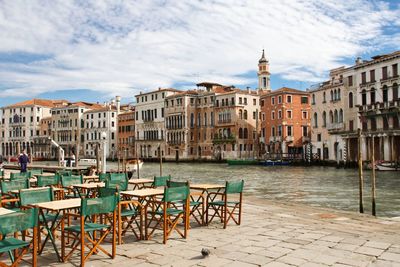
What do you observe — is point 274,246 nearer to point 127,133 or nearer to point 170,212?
point 170,212

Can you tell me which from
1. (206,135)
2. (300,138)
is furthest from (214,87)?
(300,138)

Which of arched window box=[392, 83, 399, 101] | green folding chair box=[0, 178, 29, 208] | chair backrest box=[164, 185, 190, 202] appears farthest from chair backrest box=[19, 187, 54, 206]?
arched window box=[392, 83, 399, 101]

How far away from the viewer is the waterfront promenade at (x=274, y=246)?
5.10 metres

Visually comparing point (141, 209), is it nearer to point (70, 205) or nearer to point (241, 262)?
point (70, 205)

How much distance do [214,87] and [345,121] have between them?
80.9ft

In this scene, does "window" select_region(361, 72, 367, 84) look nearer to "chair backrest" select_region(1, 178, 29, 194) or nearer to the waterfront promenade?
the waterfront promenade

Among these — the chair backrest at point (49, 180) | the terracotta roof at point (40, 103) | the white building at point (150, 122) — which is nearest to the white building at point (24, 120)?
the terracotta roof at point (40, 103)

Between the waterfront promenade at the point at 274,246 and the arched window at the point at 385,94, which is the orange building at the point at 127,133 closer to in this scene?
the arched window at the point at 385,94

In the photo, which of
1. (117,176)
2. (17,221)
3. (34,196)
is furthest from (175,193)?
(117,176)

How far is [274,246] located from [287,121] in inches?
2011

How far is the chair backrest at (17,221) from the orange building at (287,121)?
52.1 metres

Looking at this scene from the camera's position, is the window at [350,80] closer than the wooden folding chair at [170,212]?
No

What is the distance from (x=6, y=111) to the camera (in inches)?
3952

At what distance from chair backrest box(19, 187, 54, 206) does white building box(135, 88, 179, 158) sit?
64892 mm
